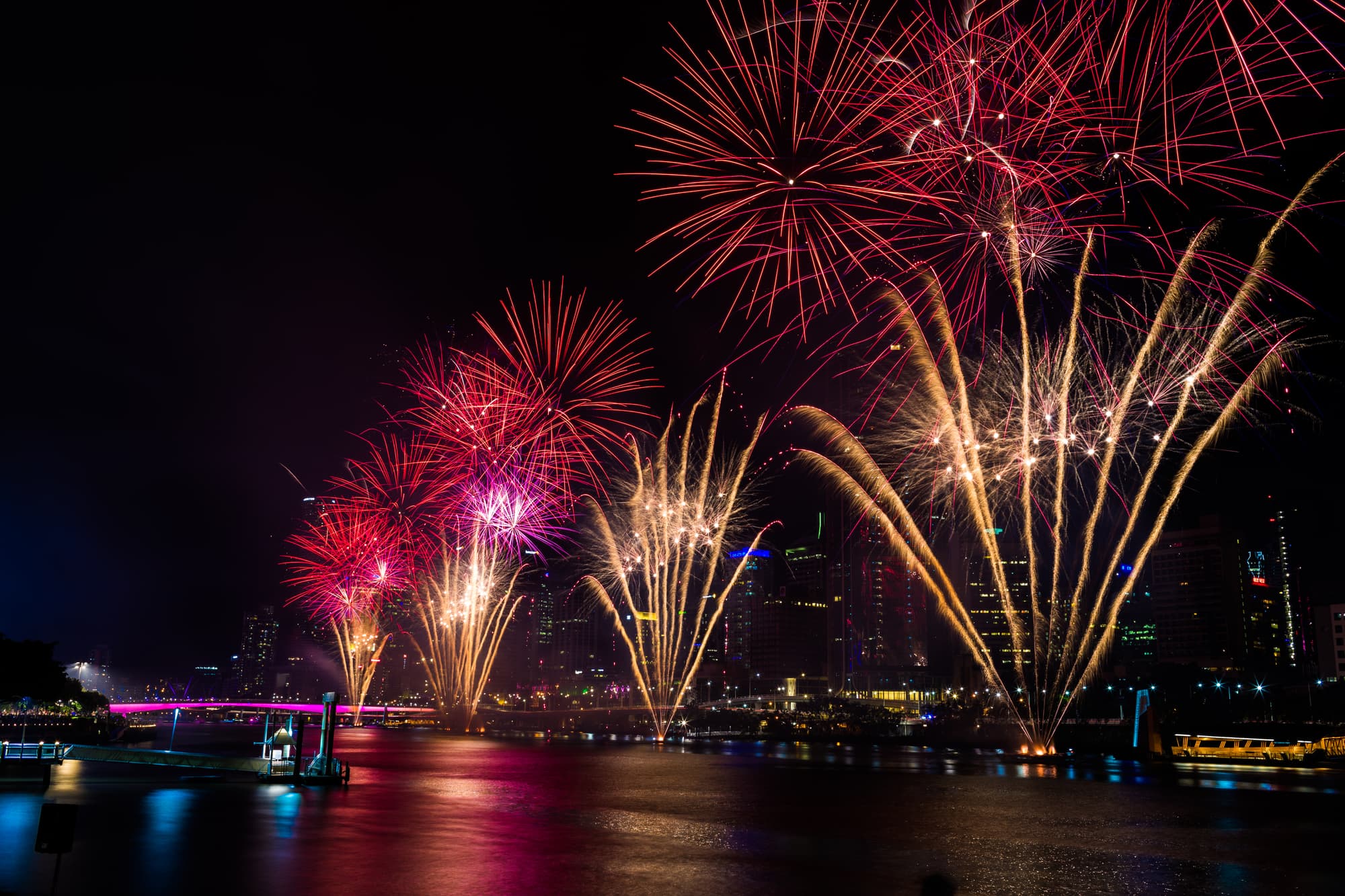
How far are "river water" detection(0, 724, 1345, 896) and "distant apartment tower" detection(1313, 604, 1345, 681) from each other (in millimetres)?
157940

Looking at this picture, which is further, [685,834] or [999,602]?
[999,602]

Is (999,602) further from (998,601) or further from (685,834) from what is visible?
(685,834)

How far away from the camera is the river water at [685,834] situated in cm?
1409

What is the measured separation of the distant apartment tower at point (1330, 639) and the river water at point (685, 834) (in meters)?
158

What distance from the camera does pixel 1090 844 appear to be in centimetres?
1869

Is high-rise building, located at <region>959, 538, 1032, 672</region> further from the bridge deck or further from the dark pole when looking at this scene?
the dark pole

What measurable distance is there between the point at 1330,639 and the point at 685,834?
194 m

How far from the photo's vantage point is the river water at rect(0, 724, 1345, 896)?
14.1 m

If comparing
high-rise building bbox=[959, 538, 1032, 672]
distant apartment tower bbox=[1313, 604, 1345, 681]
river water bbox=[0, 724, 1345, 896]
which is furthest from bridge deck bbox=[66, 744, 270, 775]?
distant apartment tower bbox=[1313, 604, 1345, 681]

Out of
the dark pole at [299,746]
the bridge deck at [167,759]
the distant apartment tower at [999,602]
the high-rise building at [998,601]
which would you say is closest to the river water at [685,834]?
the bridge deck at [167,759]

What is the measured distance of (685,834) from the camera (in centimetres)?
1964

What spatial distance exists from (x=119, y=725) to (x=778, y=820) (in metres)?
89.4

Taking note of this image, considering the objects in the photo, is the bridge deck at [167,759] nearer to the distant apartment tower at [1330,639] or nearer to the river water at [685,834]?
the river water at [685,834]

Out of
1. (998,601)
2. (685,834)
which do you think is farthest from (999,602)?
(685,834)
